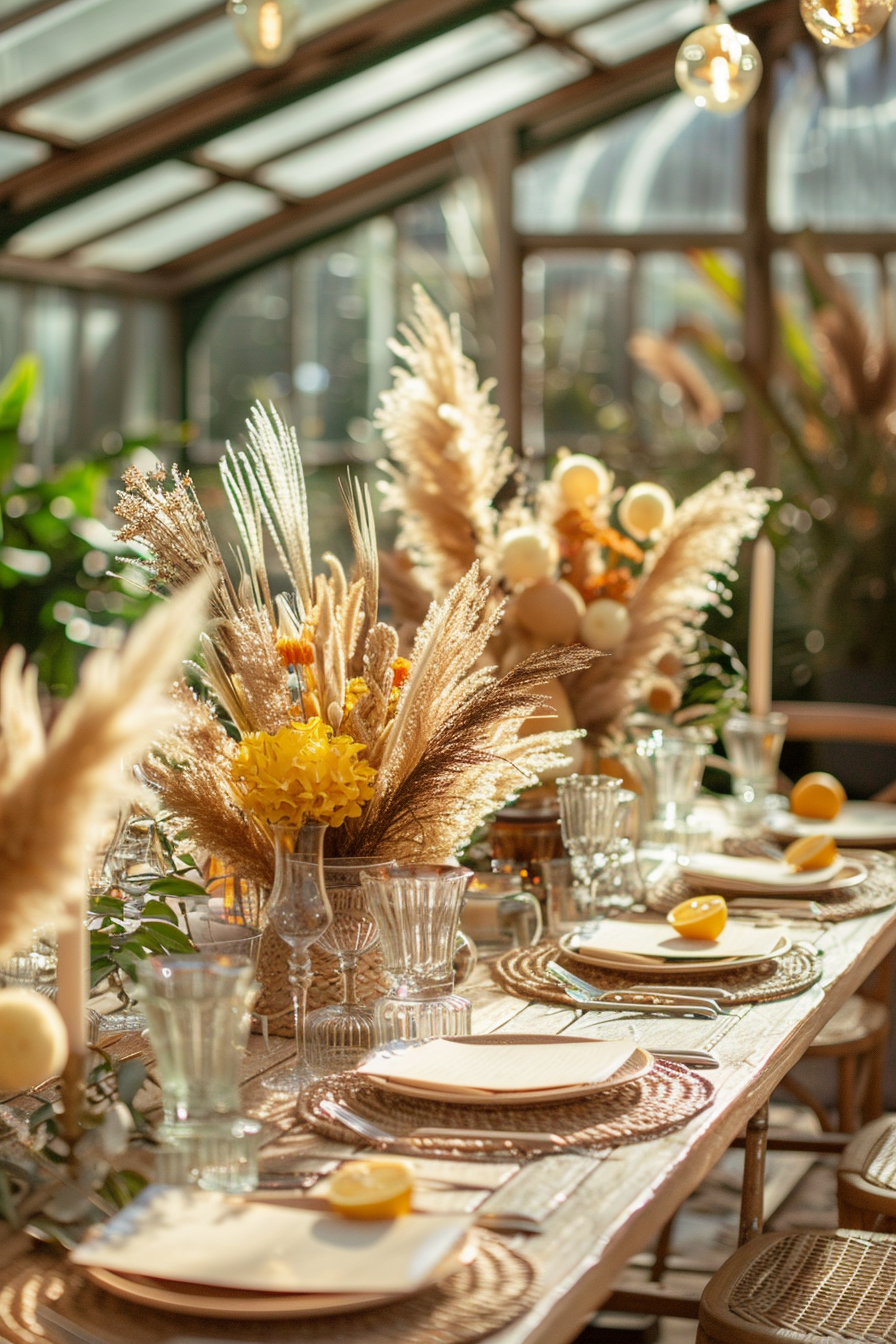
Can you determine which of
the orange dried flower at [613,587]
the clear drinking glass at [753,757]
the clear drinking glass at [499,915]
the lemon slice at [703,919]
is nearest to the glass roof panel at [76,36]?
the orange dried flower at [613,587]

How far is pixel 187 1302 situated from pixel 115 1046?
Answer: 1.72ft

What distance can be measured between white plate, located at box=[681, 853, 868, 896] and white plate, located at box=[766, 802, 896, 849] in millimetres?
217

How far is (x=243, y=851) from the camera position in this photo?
144cm

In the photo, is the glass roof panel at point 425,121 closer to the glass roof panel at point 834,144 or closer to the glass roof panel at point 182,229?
the glass roof panel at point 182,229

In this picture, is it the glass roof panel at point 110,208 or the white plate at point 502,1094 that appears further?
the glass roof panel at point 110,208

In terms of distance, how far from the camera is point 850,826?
95.6 inches

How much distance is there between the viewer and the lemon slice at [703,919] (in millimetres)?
1634

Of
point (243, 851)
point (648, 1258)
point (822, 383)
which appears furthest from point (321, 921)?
point (822, 383)

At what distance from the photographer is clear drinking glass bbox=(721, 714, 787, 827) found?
233cm

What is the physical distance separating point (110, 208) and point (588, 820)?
536 cm

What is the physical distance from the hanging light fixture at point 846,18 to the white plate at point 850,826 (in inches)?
42.9

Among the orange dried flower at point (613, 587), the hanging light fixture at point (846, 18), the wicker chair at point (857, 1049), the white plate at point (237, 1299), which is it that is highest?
the hanging light fixture at point (846, 18)

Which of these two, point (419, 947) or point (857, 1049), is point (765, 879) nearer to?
point (857, 1049)

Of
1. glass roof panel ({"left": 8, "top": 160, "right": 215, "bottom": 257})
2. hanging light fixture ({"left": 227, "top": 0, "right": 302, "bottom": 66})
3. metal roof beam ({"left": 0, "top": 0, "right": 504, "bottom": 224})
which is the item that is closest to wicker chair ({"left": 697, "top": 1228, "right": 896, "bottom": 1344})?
hanging light fixture ({"left": 227, "top": 0, "right": 302, "bottom": 66})
